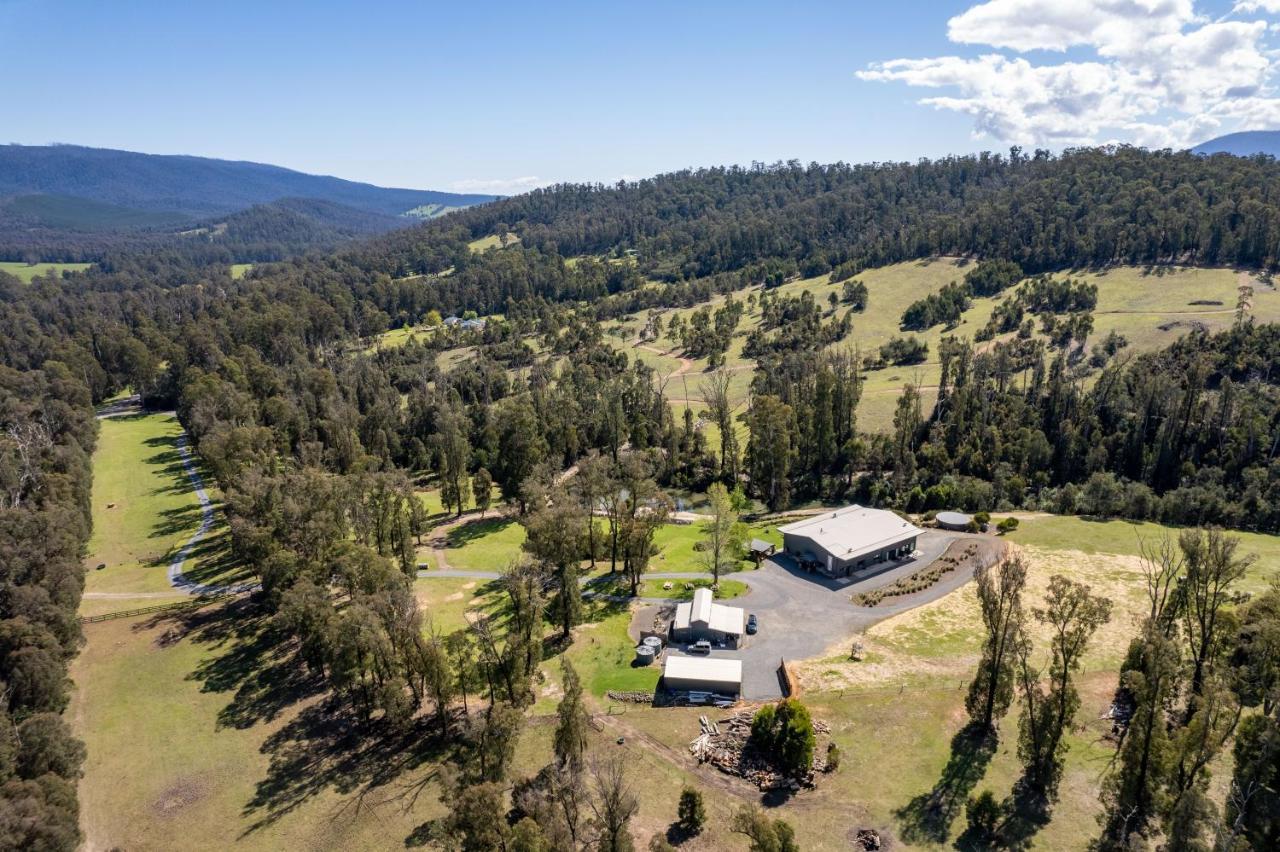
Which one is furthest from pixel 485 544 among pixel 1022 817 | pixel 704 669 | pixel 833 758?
pixel 1022 817

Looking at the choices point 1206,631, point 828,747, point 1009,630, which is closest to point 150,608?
point 828,747

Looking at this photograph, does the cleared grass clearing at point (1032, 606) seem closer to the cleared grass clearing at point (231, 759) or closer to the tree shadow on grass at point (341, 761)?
the cleared grass clearing at point (231, 759)

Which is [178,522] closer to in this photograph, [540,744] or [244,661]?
[244,661]

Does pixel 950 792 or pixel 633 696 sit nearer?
pixel 950 792

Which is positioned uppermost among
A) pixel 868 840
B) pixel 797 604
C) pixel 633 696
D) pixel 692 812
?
pixel 692 812

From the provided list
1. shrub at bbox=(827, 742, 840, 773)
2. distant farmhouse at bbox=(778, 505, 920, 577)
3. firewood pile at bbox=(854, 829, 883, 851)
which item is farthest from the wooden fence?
firewood pile at bbox=(854, 829, 883, 851)

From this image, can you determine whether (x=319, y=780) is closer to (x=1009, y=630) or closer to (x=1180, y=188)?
(x=1009, y=630)

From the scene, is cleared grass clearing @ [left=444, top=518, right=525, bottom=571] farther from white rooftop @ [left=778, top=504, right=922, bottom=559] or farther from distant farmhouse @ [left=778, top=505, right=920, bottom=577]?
white rooftop @ [left=778, top=504, right=922, bottom=559]

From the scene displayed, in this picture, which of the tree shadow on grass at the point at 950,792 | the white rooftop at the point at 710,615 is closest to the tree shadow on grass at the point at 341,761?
the white rooftop at the point at 710,615
